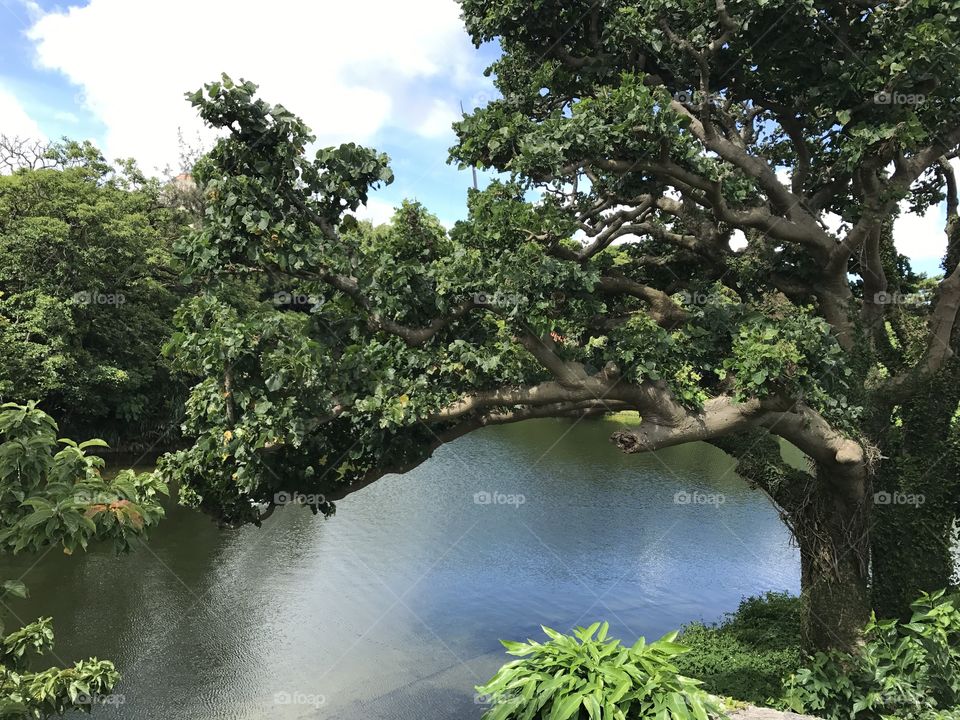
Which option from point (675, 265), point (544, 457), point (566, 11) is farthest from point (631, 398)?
point (544, 457)

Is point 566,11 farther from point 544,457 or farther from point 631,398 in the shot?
point 544,457

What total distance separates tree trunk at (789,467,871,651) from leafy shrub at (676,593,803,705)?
70 centimetres

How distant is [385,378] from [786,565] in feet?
36.4

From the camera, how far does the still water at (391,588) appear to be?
9.01 metres

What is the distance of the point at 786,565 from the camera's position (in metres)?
13.8

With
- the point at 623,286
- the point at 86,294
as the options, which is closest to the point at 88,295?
the point at 86,294
